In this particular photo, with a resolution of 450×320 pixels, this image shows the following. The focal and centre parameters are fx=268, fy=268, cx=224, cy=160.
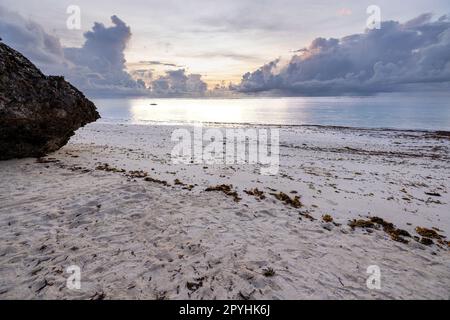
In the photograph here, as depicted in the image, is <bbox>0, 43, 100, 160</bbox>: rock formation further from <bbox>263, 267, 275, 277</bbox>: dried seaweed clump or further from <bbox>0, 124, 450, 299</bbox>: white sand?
<bbox>263, 267, 275, 277</bbox>: dried seaweed clump

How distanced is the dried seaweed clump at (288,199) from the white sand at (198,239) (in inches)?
10.2

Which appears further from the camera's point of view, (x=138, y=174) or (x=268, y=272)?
(x=138, y=174)

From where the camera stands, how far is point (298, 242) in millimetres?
7234

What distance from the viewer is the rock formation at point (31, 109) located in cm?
1134

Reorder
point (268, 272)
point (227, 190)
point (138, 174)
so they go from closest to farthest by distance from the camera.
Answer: point (268, 272)
point (227, 190)
point (138, 174)

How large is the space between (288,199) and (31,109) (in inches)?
464

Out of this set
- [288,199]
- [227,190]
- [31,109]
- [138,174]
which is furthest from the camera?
[138,174]

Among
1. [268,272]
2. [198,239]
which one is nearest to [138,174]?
[198,239]

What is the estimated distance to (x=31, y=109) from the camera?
1192cm

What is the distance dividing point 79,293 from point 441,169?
24470 millimetres

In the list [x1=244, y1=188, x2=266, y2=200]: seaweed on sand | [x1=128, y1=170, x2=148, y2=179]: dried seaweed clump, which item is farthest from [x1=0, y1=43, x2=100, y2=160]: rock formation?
[x1=244, y1=188, x2=266, y2=200]: seaweed on sand

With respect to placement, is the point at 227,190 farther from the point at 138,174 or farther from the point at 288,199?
the point at 138,174
